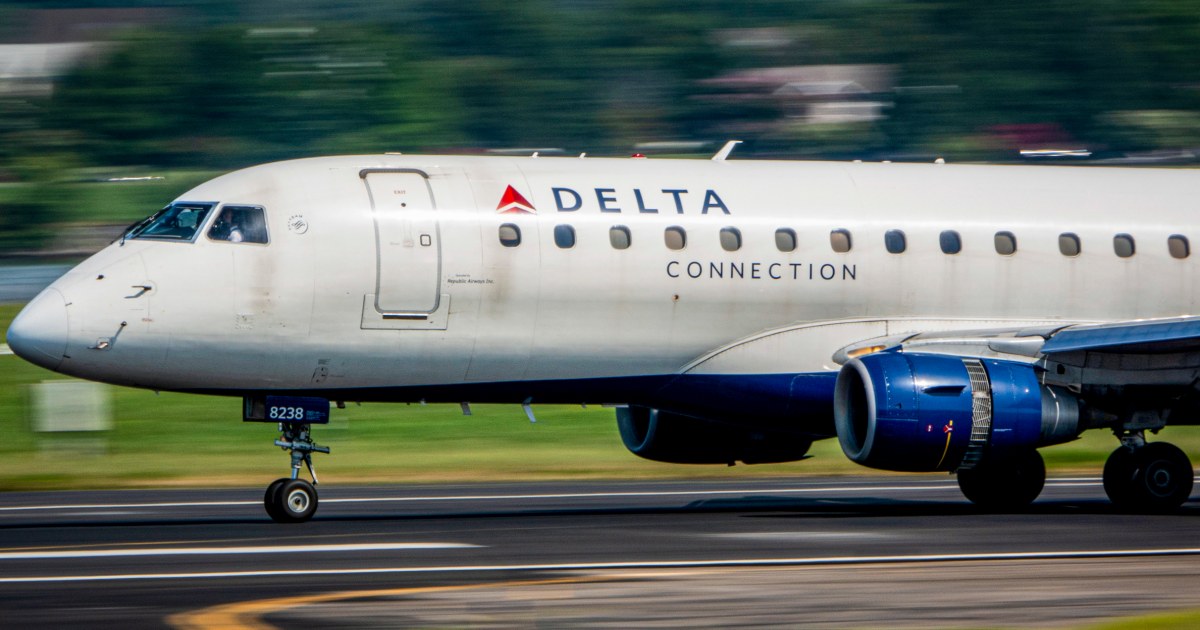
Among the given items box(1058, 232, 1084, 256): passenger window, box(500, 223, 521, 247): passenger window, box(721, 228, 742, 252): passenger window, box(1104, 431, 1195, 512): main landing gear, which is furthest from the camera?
box(1058, 232, 1084, 256): passenger window

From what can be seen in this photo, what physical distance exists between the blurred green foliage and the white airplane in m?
91.7

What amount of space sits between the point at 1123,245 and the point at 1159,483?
318 centimetres

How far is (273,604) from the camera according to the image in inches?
469

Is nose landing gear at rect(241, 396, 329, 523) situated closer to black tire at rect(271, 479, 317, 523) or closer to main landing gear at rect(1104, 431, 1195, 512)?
black tire at rect(271, 479, 317, 523)

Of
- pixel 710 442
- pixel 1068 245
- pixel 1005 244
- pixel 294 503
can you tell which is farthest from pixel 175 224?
pixel 1068 245

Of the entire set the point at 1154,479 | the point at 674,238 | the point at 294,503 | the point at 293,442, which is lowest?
the point at 1154,479

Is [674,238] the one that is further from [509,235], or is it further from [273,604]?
[273,604]

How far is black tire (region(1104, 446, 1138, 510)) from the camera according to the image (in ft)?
62.6

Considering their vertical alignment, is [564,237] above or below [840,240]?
above

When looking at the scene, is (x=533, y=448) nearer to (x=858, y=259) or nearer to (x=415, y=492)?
(x=415, y=492)

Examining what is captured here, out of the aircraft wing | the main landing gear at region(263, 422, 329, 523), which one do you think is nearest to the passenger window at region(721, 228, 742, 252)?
the aircraft wing

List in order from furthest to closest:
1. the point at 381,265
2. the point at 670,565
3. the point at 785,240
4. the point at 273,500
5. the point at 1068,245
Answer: the point at 1068,245
the point at 785,240
the point at 381,265
the point at 273,500
the point at 670,565

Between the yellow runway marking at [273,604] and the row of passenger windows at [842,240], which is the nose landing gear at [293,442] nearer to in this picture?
the row of passenger windows at [842,240]

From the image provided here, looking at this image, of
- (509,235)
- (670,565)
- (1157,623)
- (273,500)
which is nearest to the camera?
(1157,623)
